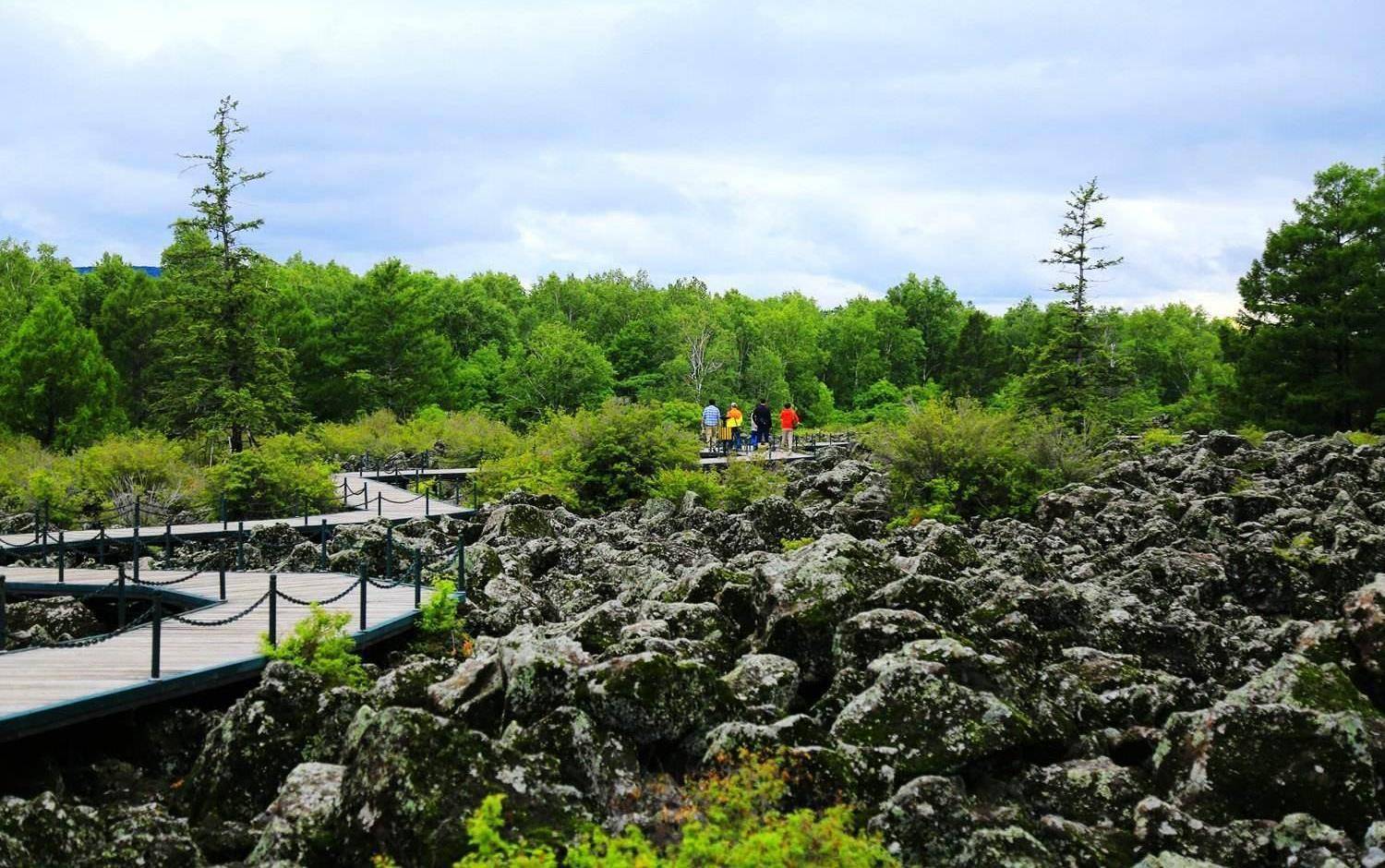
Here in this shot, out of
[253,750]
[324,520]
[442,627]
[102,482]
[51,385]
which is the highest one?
[51,385]

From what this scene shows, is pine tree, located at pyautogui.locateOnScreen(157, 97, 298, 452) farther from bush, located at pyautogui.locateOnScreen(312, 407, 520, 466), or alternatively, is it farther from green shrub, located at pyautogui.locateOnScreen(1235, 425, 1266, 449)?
green shrub, located at pyautogui.locateOnScreen(1235, 425, 1266, 449)

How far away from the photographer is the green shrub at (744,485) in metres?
30.2

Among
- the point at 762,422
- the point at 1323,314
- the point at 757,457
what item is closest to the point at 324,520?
the point at 757,457

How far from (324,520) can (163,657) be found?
8292 mm

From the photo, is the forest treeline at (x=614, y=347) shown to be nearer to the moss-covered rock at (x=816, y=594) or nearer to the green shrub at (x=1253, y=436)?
the green shrub at (x=1253, y=436)

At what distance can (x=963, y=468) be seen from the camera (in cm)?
2698

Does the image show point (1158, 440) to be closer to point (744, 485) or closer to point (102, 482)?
point (744, 485)

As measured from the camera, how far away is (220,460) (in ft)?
112

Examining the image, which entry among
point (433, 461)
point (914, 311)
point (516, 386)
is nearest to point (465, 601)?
point (433, 461)

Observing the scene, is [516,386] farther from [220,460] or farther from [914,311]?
[914,311]

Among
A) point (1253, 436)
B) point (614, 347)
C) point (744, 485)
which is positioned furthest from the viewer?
point (614, 347)

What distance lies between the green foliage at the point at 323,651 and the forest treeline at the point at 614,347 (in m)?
19.8

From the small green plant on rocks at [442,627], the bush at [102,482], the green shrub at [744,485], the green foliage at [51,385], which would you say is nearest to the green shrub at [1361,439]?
the green shrub at [744,485]

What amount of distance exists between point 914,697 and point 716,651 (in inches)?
115
